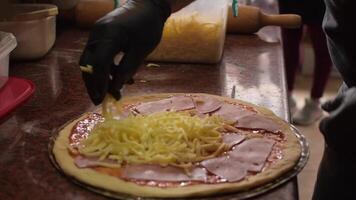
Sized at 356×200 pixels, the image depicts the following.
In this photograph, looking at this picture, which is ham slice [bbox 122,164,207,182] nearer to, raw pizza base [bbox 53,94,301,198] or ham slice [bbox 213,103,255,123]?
raw pizza base [bbox 53,94,301,198]

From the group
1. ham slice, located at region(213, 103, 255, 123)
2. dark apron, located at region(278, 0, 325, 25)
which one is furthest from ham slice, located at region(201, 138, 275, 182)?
dark apron, located at region(278, 0, 325, 25)

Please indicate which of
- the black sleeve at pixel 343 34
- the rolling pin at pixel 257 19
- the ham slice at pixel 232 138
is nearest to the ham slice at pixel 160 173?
the ham slice at pixel 232 138

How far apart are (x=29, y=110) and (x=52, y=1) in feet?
2.32

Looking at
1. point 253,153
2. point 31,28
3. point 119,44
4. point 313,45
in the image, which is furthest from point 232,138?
point 313,45

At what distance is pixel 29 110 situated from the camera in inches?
48.1

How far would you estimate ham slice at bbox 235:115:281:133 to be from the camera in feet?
3.58

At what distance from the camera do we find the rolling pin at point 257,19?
1682mm

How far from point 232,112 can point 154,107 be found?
0.18 m

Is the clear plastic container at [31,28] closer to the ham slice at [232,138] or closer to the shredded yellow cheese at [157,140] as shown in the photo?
the shredded yellow cheese at [157,140]

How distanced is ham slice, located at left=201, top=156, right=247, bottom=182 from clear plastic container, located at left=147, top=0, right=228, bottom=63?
23.0 inches

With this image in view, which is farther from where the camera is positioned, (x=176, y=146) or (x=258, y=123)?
(x=258, y=123)

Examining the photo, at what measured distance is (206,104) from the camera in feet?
3.96

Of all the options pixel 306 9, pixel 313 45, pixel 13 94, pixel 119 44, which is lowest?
pixel 313 45

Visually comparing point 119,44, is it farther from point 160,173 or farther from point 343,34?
point 343,34
